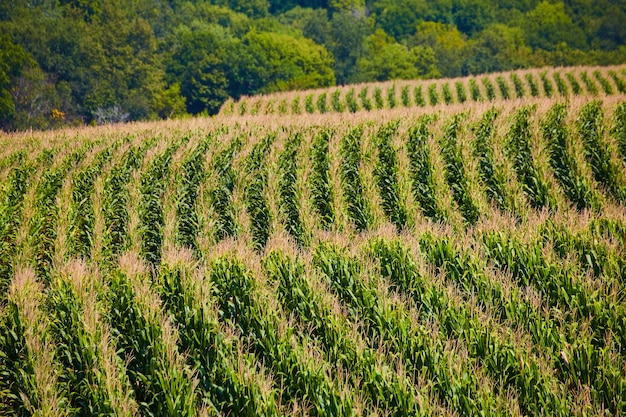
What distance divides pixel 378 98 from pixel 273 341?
118ft

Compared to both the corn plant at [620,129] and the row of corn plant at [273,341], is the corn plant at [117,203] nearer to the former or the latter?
the row of corn plant at [273,341]

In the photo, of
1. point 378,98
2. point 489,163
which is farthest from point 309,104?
point 489,163

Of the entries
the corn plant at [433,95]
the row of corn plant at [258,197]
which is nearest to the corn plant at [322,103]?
the corn plant at [433,95]

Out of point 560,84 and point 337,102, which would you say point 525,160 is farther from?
point 560,84

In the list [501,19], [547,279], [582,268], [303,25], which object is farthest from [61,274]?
[501,19]

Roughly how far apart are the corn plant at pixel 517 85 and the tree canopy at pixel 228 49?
20.9 metres

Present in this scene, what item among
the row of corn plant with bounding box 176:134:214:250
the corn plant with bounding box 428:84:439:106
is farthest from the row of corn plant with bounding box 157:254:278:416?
the corn plant with bounding box 428:84:439:106

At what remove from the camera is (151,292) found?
881cm

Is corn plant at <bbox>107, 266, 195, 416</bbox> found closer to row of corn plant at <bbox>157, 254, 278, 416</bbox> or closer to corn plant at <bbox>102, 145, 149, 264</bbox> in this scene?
row of corn plant at <bbox>157, 254, 278, 416</bbox>

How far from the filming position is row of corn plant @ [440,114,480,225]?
46.9 ft

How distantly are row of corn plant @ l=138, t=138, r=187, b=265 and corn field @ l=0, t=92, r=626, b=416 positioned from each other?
56 mm

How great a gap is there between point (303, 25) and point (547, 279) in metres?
119

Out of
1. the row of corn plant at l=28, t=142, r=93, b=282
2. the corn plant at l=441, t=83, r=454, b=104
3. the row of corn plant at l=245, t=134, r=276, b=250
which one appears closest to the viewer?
the row of corn plant at l=28, t=142, r=93, b=282

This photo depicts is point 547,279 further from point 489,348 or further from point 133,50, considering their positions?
point 133,50
